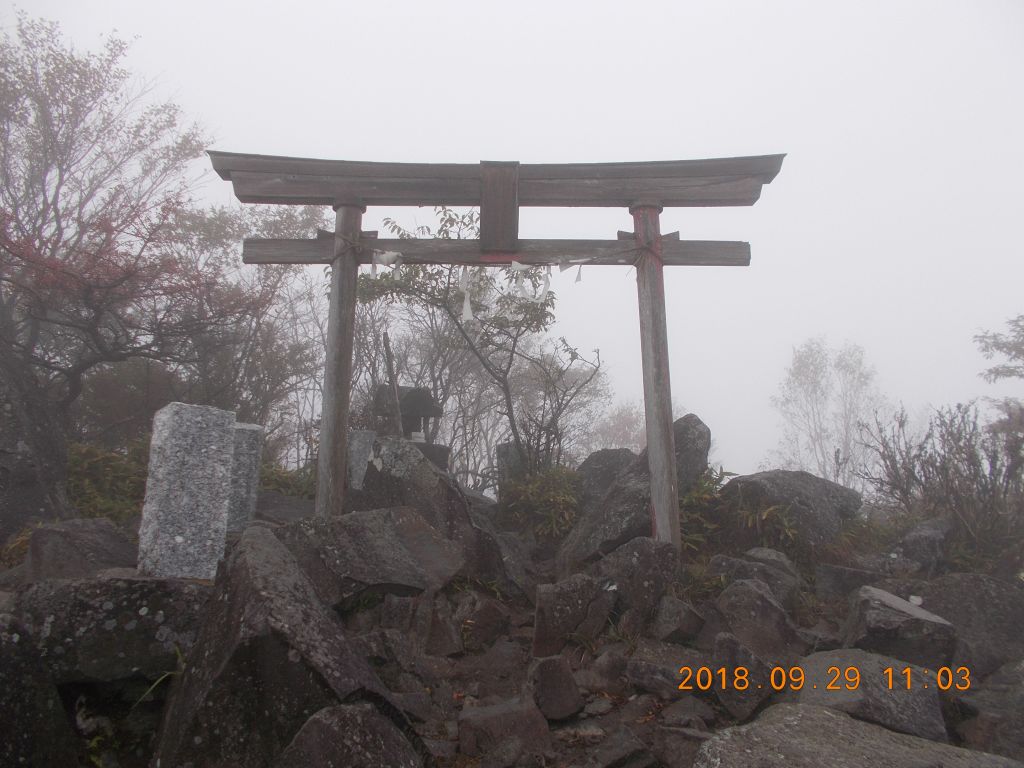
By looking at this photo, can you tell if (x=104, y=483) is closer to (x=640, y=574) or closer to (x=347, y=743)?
(x=640, y=574)

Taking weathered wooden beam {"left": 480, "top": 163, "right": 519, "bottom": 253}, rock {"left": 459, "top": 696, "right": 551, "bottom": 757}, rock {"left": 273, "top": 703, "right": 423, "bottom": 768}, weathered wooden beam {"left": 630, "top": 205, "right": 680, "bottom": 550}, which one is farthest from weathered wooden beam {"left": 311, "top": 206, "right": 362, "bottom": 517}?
rock {"left": 273, "top": 703, "right": 423, "bottom": 768}

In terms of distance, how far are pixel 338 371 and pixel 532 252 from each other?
86.5 inches

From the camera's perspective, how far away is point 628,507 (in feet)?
21.1

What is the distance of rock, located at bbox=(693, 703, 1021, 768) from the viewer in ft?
9.35

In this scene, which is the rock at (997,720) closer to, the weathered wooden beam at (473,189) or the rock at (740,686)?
the rock at (740,686)

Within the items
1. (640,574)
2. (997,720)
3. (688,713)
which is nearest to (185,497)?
(640,574)

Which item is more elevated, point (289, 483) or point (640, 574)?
point (289, 483)

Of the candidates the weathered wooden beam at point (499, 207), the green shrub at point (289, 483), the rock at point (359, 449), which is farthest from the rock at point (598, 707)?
the green shrub at point (289, 483)

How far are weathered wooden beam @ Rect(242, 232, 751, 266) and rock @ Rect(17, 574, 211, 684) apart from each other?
12.7 feet

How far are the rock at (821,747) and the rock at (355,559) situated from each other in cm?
244

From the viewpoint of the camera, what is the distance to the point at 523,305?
9.23 metres

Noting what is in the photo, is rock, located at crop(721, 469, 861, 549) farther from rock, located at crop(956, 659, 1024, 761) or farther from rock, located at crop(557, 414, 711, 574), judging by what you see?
rock, located at crop(956, 659, 1024, 761)

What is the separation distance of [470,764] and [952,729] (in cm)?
278

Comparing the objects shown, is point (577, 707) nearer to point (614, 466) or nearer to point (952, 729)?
point (952, 729)
